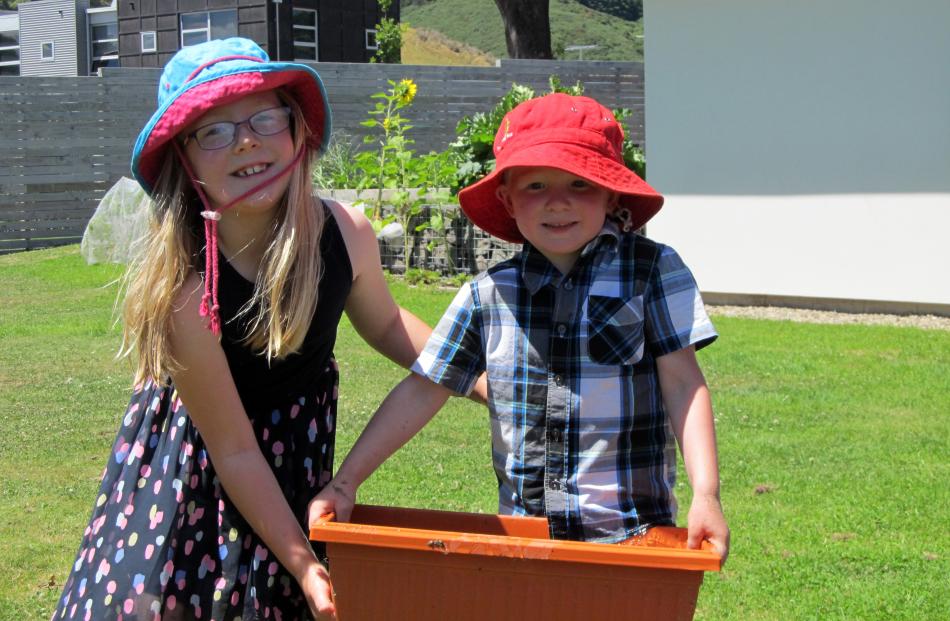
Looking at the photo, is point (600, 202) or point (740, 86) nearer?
point (600, 202)

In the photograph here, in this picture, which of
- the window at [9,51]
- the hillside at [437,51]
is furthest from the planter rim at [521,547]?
the hillside at [437,51]

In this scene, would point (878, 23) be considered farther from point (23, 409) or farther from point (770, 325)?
point (23, 409)

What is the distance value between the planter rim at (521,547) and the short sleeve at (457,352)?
1.63 feet

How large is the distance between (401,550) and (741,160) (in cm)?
793

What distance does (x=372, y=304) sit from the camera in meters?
2.47

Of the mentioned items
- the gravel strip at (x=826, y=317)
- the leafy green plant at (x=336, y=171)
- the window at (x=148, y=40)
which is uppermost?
the window at (x=148, y=40)

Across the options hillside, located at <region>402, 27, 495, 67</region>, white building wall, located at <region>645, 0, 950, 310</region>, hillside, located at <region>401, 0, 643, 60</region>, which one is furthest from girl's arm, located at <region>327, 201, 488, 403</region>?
hillside, located at <region>402, 27, 495, 67</region>

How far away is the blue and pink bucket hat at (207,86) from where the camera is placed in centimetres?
211

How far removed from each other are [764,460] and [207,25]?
3397 centimetres

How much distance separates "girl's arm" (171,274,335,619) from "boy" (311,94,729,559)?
0.13 metres

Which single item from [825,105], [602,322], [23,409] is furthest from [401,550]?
[825,105]

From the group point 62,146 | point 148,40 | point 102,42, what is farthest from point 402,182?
point 102,42

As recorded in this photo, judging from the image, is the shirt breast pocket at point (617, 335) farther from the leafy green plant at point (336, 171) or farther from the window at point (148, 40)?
the window at point (148, 40)

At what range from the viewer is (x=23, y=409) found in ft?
19.8
